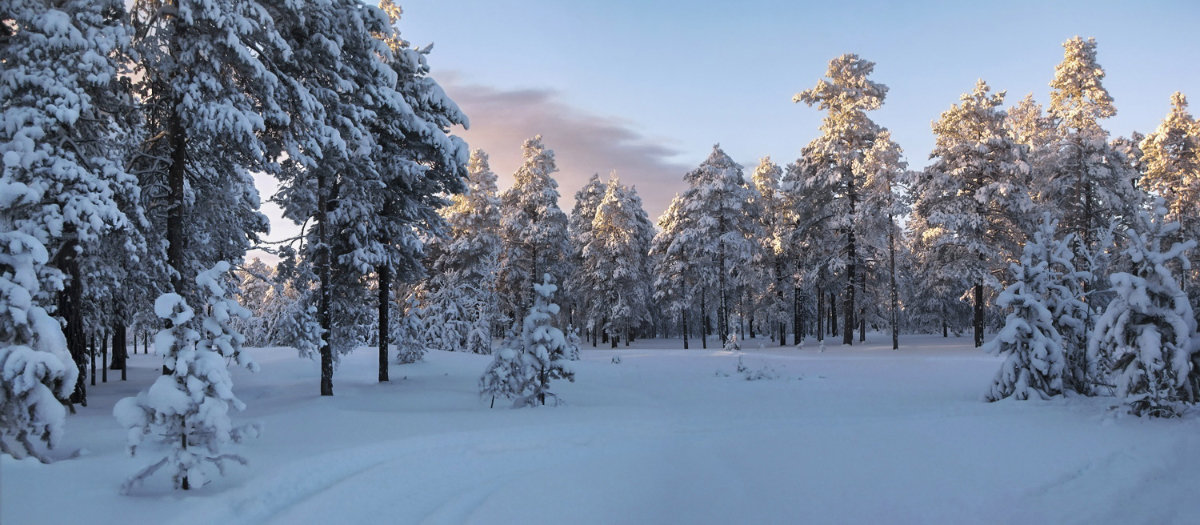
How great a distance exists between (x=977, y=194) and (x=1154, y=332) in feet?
67.5

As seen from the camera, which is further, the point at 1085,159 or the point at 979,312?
the point at 979,312

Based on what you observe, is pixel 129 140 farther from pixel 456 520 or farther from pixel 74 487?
pixel 456 520

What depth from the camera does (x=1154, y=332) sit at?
9906 mm

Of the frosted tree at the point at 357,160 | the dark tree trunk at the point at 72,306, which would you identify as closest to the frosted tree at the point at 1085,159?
the frosted tree at the point at 357,160

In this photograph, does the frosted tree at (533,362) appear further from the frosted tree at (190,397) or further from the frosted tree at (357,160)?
the frosted tree at (190,397)

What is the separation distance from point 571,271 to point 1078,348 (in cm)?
3446

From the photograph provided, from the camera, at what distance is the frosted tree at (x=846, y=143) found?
30.9m

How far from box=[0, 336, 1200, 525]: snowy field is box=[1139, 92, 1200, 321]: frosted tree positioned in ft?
83.3

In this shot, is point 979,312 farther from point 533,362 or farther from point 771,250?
point 533,362

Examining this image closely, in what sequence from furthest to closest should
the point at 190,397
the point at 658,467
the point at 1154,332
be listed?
the point at 1154,332, the point at 658,467, the point at 190,397

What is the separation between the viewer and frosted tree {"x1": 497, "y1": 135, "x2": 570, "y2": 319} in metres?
36.5

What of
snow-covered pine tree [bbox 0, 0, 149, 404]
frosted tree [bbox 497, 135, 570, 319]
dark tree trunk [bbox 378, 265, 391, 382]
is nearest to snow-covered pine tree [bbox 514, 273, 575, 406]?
dark tree trunk [bbox 378, 265, 391, 382]

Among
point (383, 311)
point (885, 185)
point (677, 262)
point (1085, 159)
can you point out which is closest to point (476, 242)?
point (677, 262)

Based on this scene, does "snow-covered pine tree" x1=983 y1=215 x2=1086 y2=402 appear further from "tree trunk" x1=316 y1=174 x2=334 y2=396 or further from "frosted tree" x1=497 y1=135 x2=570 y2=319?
"frosted tree" x1=497 y1=135 x2=570 y2=319
